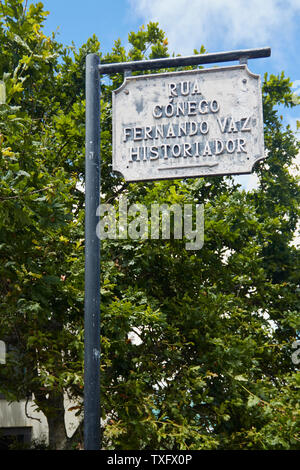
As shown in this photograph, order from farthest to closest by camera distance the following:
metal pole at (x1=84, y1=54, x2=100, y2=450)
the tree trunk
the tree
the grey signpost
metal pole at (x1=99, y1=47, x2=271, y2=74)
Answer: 1. the tree trunk
2. the tree
3. metal pole at (x1=99, y1=47, x2=271, y2=74)
4. the grey signpost
5. metal pole at (x1=84, y1=54, x2=100, y2=450)

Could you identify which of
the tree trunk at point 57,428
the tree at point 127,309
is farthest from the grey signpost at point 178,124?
the tree trunk at point 57,428

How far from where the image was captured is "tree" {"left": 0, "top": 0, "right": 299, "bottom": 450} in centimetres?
812

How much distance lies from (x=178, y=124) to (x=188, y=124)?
84mm

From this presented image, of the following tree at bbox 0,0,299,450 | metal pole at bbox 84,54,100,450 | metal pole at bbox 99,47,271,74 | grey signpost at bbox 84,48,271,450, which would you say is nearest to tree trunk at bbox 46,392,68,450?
tree at bbox 0,0,299,450

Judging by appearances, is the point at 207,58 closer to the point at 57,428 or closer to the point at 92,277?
the point at 92,277

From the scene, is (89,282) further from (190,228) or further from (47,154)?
(47,154)

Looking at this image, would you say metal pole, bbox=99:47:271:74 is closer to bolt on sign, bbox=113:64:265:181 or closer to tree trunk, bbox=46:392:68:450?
bolt on sign, bbox=113:64:265:181

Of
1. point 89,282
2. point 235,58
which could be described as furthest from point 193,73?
point 89,282

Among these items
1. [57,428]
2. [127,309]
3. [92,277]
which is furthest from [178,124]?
[57,428]

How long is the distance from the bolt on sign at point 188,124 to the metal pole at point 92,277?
0.22 meters

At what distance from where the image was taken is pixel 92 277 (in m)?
4.01

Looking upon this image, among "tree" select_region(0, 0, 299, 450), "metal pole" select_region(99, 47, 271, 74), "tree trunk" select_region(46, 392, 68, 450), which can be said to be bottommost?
"tree trunk" select_region(46, 392, 68, 450)

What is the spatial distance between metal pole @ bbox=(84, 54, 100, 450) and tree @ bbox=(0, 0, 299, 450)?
2072 millimetres
